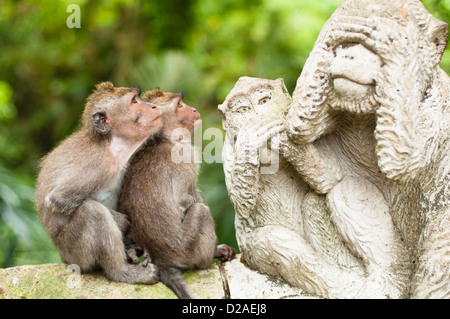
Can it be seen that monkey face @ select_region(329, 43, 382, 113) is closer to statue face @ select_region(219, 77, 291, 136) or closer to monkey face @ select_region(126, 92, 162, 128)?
statue face @ select_region(219, 77, 291, 136)

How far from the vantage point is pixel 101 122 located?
12.6 ft

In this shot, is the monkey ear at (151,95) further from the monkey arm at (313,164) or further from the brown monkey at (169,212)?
the monkey arm at (313,164)

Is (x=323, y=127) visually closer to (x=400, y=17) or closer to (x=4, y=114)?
(x=400, y=17)

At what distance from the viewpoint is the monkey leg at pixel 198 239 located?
3.80m

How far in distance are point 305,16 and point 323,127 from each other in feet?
15.6

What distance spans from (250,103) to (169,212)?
3.26ft

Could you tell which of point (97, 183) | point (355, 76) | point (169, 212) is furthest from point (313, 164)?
point (97, 183)

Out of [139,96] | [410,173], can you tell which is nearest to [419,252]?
[410,173]

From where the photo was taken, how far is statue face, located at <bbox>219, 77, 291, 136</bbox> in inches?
143

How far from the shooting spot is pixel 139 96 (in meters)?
4.15

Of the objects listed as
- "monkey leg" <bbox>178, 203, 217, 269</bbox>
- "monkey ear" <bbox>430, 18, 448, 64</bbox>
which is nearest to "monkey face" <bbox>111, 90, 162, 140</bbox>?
"monkey leg" <bbox>178, 203, 217, 269</bbox>

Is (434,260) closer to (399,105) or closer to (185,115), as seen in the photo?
(399,105)

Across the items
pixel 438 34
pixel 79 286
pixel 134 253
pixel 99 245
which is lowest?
pixel 79 286

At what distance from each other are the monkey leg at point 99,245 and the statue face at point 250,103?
1.07 m
